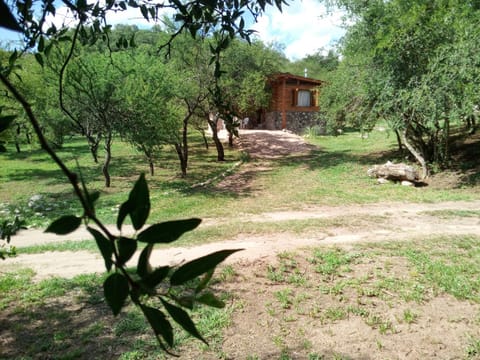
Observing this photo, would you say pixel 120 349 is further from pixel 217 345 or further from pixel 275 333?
pixel 275 333

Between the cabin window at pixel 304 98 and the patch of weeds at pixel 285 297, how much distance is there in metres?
26.6

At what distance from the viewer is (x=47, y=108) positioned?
48.3 ft

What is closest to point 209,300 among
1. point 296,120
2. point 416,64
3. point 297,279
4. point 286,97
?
point 297,279

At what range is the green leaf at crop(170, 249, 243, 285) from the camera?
20.8 inches

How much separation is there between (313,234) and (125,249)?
6.74 metres

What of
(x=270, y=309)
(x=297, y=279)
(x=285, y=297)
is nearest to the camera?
(x=270, y=309)

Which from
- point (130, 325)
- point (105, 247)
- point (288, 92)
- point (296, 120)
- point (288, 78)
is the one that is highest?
point (288, 78)

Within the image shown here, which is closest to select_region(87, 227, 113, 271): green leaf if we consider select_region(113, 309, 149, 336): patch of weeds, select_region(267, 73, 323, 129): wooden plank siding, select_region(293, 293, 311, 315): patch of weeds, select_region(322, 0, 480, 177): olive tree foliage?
select_region(113, 309, 149, 336): patch of weeds

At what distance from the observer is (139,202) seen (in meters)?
0.51

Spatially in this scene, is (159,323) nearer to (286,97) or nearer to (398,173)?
(398,173)

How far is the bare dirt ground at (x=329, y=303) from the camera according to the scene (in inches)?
135

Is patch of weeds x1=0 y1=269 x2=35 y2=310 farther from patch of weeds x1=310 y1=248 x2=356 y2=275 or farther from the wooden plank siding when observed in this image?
the wooden plank siding

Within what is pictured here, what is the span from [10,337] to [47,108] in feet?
42.0

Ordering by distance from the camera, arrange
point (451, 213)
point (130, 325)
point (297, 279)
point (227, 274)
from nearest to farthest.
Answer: point (130, 325)
point (297, 279)
point (227, 274)
point (451, 213)
